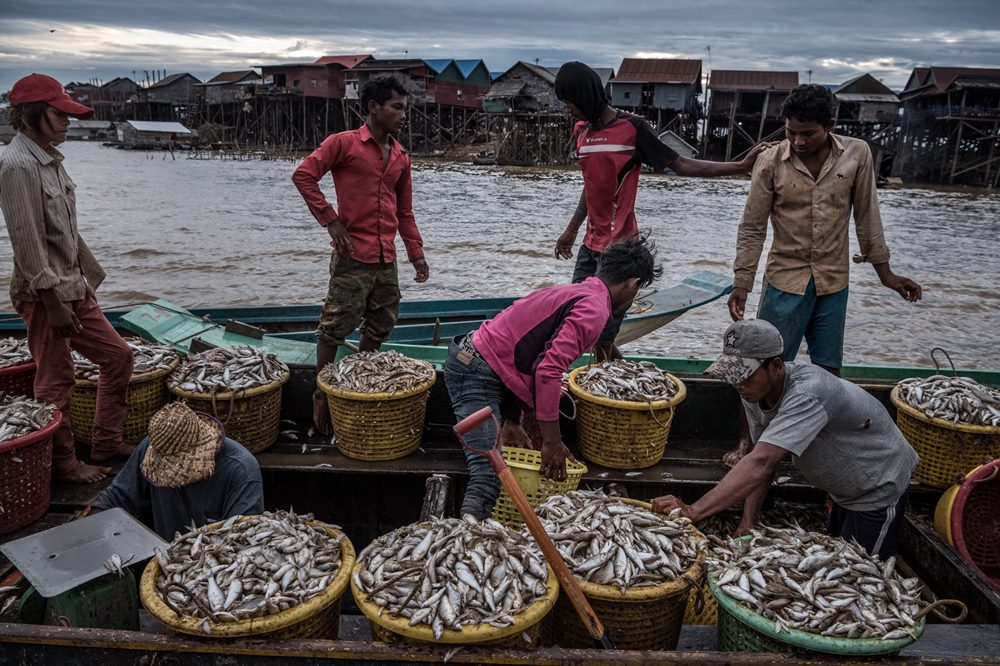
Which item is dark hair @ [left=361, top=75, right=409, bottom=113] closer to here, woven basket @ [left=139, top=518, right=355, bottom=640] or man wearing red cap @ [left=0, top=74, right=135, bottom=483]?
man wearing red cap @ [left=0, top=74, right=135, bottom=483]

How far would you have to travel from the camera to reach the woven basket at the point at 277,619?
2.47 m

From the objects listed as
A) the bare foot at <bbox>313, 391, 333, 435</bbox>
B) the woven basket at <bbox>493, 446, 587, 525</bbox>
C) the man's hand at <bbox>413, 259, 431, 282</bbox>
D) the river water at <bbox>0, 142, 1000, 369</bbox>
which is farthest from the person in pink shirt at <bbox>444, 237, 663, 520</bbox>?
the river water at <bbox>0, 142, 1000, 369</bbox>

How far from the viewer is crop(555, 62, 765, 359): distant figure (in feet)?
16.6

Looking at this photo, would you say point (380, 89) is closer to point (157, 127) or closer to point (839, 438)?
point (839, 438)

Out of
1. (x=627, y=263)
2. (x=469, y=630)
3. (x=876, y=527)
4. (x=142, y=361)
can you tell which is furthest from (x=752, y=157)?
(x=142, y=361)

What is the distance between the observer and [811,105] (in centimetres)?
418

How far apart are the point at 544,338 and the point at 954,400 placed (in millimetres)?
2666

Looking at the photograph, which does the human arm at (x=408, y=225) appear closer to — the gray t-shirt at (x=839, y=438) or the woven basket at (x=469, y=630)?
the gray t-shirt at (x=839, y=438)

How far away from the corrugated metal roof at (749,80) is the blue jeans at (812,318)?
42186 millimetres

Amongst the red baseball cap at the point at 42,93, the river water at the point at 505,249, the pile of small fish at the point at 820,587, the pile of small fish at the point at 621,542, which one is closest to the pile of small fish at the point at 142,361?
the red baseball cap at the point at 42,93

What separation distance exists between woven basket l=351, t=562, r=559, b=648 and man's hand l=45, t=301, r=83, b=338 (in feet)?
8.05

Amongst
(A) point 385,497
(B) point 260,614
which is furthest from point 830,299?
(B) point 260,614

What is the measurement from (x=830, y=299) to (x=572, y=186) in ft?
97.4

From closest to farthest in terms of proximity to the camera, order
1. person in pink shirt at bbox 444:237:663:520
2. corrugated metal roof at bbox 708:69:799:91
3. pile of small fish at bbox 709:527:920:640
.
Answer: pile of small fish at bbox 709:527:920:640 < person in pink shirt at bbox 444:237:663:520 < corrugated metal roof at bbox 708:69:799:91
